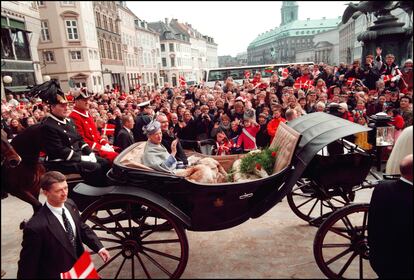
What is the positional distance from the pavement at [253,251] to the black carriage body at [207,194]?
0.60 meters

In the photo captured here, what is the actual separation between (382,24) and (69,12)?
12.3 meters

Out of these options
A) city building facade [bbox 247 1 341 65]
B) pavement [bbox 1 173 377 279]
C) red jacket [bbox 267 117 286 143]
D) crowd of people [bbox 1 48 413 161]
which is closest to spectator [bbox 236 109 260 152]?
crowd of people [bbox 1 48 413 161]

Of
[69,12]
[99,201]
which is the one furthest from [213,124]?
[69,12]

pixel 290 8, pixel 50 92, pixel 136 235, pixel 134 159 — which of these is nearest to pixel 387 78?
pixel 290 8

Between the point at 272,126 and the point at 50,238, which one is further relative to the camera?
the point at 272,126

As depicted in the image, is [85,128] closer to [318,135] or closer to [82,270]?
[318,135]

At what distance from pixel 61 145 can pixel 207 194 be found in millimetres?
1908

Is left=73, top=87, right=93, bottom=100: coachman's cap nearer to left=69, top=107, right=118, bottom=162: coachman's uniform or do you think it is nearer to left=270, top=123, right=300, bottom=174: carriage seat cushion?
left=69, top=107, right=118, bottom=162: coachman's uniform

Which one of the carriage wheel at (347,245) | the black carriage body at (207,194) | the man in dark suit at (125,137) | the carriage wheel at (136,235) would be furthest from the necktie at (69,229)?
the man in dark suit at (125,137)

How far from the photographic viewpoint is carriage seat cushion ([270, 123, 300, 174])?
313 centimetres

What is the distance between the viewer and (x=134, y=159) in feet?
11.6

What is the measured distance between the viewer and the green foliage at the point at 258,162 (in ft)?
11.1

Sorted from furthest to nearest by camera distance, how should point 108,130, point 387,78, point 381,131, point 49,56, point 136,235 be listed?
point 387,78, point 108,130, point 381,131, point 136,235, point 49,56

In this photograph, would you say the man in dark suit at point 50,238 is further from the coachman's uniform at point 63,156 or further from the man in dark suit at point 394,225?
the man in dark suit at point 394,225
